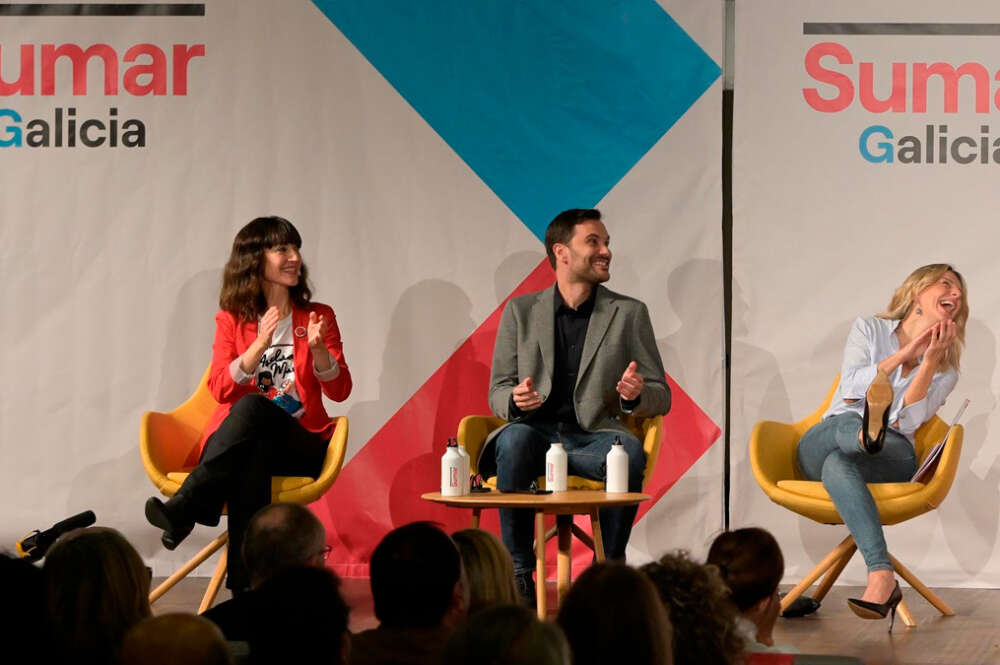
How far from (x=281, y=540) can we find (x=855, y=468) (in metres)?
2.29

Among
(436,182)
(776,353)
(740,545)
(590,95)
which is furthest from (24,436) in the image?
(740,545)

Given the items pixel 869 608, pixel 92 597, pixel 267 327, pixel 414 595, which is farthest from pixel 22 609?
pixel 869 608

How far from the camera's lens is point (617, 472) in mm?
4043

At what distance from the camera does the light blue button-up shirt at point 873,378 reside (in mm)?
4402

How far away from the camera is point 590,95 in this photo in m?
5.27

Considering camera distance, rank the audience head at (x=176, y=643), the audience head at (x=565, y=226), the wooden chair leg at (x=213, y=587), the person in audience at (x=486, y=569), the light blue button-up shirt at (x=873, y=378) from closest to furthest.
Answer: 1. the audience head at (x=176, y=643)
2. the person in audience at (x=486, y=569)
3. the wooden chair leg at (x=213, y=587)
4. the light blue button-up shirt at (x=873, y=378)
5. the audience head at (x=565, y=226)

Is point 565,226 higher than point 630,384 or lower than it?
higher

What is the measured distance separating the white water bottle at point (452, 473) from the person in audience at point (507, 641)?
247 centimetres

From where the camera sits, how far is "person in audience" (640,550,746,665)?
1.86 meters

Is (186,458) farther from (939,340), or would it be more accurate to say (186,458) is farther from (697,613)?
(697,613)

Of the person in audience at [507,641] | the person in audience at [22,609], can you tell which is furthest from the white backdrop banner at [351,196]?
the person in audience at [507,641]

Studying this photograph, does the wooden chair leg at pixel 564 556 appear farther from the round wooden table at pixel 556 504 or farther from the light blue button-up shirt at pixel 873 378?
the light blue button-up shirt at pixel 873 378

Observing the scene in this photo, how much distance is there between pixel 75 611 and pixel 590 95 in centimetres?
386

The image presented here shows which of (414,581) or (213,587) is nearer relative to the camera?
(414,581)
